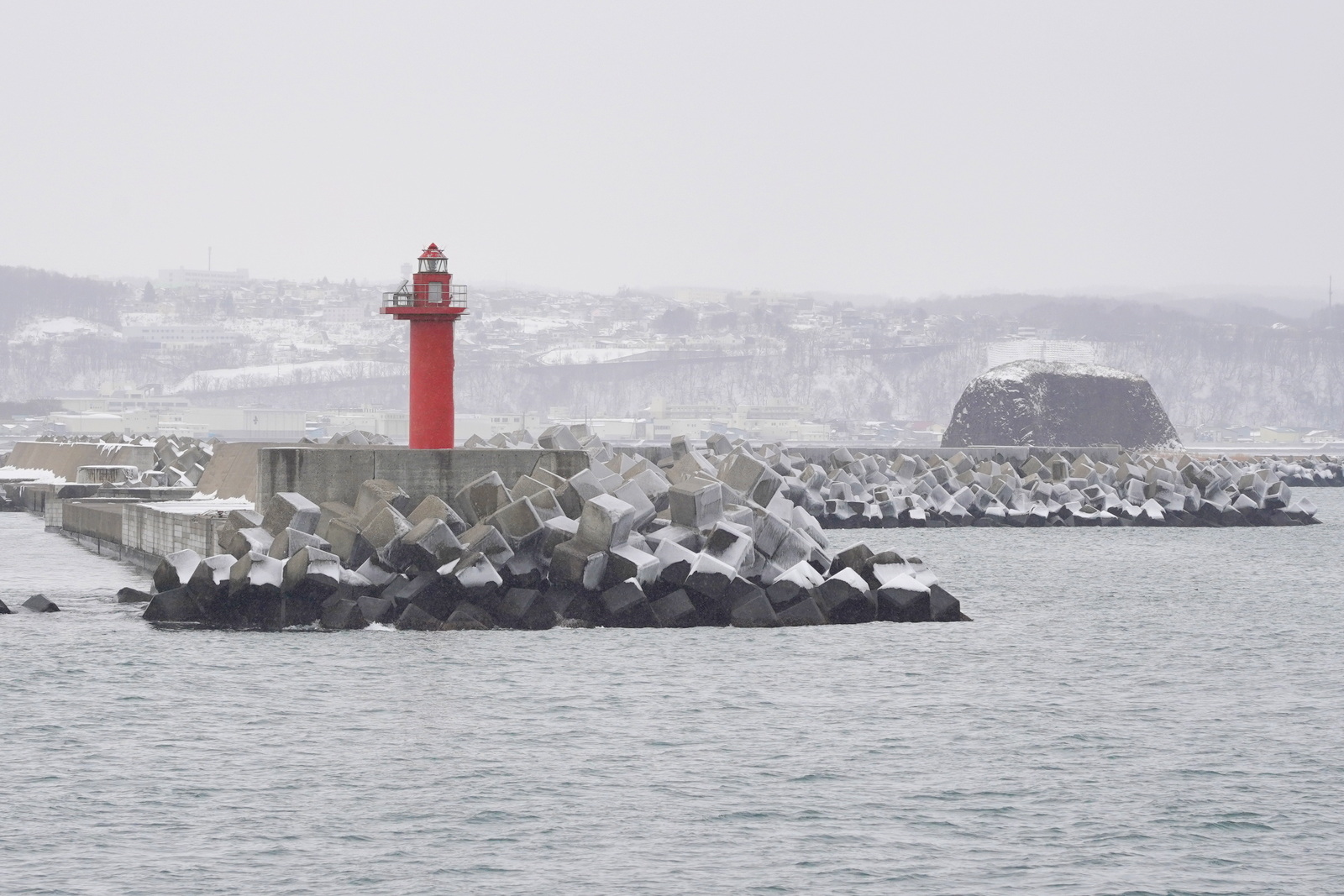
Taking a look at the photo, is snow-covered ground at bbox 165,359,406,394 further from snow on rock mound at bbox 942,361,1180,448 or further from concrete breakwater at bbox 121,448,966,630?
concrete breakwater at bbox 121,448,966,630

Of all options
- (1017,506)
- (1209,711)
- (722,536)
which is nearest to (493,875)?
(1209,711)

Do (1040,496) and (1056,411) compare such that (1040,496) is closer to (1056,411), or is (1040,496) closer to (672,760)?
(672,760)

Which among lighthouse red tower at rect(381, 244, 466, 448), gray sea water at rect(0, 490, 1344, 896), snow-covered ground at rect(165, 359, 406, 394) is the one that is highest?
lighthouse red tower at rect(381, 244, 466, 448)

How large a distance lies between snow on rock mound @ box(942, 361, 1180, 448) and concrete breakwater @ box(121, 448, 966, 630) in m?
51.7

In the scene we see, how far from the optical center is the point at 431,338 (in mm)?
17922

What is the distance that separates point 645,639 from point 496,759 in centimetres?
466

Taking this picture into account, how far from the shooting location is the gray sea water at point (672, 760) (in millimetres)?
8617

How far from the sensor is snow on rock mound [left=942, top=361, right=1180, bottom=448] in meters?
68.4

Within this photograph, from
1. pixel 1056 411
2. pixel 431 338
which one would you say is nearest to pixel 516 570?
pixel 431 338

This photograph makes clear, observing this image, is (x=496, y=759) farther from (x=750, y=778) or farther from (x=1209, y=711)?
(x=1209, y=711)

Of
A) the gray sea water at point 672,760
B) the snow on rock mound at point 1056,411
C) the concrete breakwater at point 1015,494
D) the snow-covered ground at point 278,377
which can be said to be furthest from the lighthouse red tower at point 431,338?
the snow-covered ground at point 278,377

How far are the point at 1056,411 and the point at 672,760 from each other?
59.7m

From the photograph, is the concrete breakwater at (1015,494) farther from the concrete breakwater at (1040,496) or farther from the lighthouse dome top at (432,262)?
the lighthouse dome top at (432,262)

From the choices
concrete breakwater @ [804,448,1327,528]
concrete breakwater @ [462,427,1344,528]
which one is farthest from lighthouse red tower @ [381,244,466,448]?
concrete breakwater @ [804,448,1327,528]
